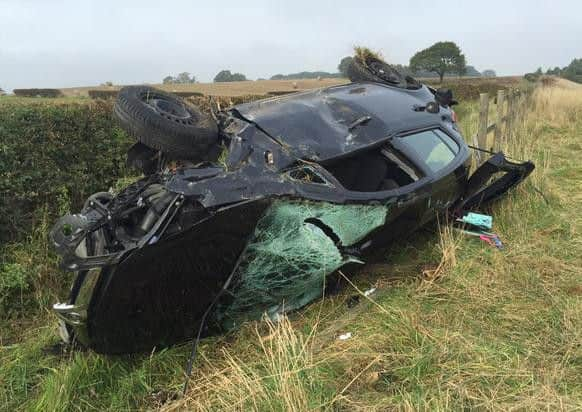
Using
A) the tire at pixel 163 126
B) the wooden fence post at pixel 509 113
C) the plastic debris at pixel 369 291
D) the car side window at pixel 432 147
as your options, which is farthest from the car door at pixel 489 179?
the wooden fence post at pixel 509 113

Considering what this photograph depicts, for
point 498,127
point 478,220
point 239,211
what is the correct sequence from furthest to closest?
point 498,127, point 478,220, point 239,211

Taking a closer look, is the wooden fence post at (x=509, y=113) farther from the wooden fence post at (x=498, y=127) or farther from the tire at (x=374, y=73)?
the tire at (x=374, y=73)

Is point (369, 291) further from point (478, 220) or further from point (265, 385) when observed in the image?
point (478, 220)

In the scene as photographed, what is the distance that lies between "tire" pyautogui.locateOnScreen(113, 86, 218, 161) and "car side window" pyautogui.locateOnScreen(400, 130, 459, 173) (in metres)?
1.52

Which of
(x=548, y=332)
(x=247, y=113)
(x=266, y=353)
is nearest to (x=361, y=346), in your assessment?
(x=266, y=353)

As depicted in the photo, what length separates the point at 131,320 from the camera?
8.33ft

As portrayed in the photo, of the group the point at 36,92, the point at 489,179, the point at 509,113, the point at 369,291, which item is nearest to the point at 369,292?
the point at 369,291

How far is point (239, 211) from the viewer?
2.59 m

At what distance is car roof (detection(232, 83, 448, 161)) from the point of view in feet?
10.5

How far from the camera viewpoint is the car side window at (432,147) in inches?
148

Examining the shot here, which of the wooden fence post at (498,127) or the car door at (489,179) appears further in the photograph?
the wooden fence post at (498,127)

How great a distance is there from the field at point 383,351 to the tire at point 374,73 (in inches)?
66.2

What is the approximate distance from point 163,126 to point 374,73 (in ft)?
9.32

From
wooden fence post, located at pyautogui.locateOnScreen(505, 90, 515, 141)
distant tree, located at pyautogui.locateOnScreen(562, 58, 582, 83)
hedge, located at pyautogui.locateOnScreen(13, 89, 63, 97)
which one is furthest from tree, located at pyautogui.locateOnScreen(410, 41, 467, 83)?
wooden fence post, located at pyautogui.locateOnScreen(505, 90, 515, 141)
